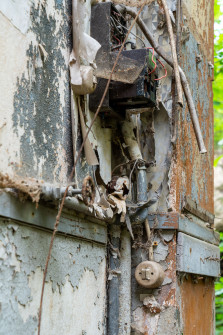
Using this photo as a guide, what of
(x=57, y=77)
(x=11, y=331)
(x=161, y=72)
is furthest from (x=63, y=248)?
(x=161, y=72)

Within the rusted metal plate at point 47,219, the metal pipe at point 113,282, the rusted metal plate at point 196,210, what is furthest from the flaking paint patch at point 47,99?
the rusted metal plate at point 196,210

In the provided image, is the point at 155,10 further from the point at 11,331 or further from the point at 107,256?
the point at 11,331

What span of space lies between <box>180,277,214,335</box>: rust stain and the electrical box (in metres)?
1.65

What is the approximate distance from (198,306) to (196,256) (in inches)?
26.1

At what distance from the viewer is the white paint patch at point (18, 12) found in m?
2.62

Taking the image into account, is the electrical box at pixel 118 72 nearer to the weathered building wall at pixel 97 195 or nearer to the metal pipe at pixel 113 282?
the weathered building wall at pixel 97 195

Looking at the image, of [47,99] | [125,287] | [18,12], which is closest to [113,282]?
[125,287]

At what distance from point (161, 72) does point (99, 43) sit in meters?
0.79

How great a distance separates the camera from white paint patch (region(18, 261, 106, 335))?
269 cm

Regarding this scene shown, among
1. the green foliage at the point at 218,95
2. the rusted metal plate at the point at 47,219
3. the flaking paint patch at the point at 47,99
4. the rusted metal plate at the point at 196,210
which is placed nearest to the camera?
the rusted metal plate at the point at 47,219

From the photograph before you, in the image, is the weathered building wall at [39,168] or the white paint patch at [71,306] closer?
the weathered building wall at [39,168]

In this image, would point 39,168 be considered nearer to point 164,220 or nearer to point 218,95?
point 164,220

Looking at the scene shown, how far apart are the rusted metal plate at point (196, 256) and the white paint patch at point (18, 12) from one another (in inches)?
84.7

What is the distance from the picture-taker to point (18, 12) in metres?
2.73
